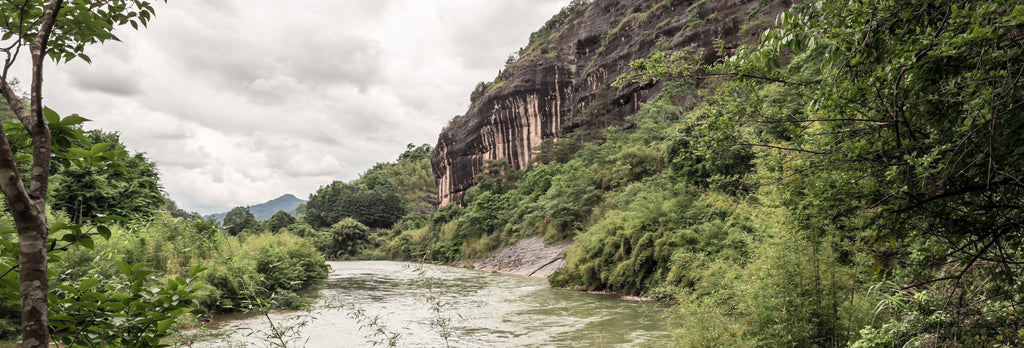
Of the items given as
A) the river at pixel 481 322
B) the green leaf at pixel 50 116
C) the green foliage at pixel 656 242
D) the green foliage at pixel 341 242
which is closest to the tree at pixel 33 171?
the green leaf at pixel 50 116

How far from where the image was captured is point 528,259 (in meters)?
27.2

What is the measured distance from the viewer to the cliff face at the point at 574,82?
3644cm

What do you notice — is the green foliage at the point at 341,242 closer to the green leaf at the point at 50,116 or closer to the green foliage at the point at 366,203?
the green foliage at the point at 366,203

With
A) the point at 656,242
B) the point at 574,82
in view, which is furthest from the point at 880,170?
the point at 574,82

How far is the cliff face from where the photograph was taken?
3644cm

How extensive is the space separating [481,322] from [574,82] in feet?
135

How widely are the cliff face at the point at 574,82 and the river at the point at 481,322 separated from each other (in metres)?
24.8

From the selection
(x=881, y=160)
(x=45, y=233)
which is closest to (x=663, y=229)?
(x=881, y=160)

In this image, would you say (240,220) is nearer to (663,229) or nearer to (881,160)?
(663,229)

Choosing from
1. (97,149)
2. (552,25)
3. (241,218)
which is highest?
(552,25)

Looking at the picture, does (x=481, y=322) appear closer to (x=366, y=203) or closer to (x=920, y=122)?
(x=920, y=122)

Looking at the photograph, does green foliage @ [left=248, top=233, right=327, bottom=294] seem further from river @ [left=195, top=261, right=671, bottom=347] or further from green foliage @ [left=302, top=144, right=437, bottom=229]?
green foliage @ [left=302, top=144, right=437, bottom=229]

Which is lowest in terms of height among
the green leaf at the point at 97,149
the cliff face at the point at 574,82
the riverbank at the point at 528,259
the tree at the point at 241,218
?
the riverbank at the point at 528,259

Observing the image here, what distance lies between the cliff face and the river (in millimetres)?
24789
